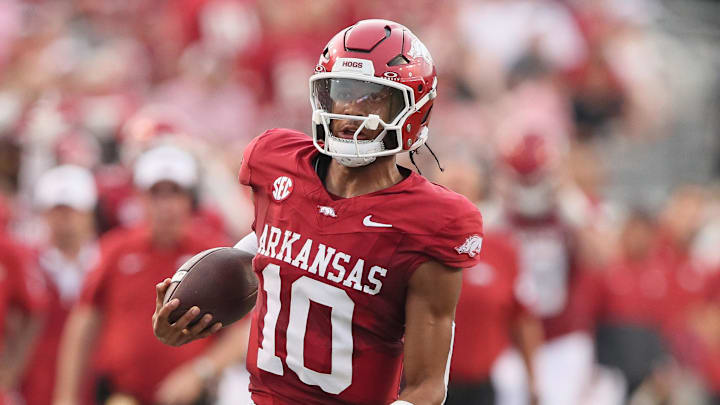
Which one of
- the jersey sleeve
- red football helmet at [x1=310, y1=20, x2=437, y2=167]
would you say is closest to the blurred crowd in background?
red football helmet at [x1=310, y1=20, x2=437, y2=167]

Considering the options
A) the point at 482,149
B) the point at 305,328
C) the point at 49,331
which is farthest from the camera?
the point at 482,149

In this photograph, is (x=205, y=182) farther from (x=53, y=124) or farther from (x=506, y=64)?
(x=506, y=64)

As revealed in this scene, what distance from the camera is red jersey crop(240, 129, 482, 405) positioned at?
3367mm

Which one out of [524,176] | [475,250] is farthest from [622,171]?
[475,250]

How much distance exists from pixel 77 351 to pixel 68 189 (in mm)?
1070

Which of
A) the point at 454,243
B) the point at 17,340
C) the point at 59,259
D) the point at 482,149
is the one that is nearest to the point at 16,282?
the point at 17,340

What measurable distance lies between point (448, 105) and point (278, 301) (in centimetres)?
675

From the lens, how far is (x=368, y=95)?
133 inches

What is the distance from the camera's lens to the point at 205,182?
707cm

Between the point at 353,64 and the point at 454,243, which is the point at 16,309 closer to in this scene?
the point at 353,64

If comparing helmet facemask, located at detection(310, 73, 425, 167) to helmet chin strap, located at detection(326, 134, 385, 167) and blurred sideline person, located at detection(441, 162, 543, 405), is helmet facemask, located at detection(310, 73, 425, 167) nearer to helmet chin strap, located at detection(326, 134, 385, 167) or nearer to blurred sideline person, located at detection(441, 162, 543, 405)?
helmet chin strap, located at detection(326, 134, 385, 167)

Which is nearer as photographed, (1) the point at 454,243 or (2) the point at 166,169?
(1) the point at 454,243

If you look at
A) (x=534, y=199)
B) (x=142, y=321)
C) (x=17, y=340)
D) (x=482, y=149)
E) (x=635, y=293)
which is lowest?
(x=635, y=293)

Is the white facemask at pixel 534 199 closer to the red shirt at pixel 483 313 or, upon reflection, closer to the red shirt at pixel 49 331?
the red shirt at pixel 483 313
